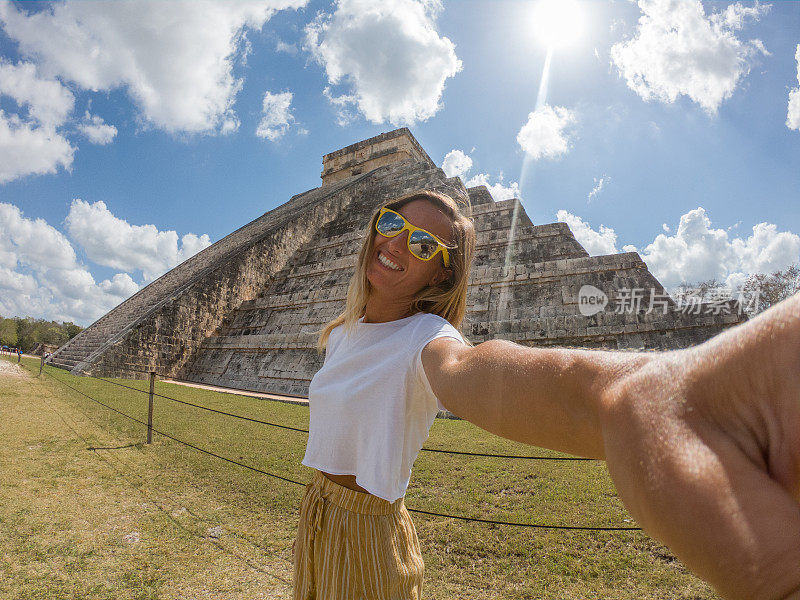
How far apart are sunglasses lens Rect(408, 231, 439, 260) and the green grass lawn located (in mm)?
2289

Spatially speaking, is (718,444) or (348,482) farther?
(348,482)

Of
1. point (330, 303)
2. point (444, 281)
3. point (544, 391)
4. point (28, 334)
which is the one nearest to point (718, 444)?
point (544, 391)

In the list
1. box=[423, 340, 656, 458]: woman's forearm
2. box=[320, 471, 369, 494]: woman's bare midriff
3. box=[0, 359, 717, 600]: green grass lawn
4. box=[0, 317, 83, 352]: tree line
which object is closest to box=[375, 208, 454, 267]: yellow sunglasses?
box=[423, 340, 656, 458]: woman's forearm

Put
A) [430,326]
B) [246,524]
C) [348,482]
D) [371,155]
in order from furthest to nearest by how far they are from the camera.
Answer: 1. [371,155]
2. [246,524]
3. [348,482]
4. [430,326]

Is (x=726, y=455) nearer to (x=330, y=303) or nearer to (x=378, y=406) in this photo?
(x=378, y=406)

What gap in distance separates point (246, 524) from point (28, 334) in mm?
46894

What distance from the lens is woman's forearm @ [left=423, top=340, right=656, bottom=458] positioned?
526 millimetres

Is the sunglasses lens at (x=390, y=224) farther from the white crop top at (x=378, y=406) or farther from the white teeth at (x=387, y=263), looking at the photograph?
the white crop top at (x=378, y=406)

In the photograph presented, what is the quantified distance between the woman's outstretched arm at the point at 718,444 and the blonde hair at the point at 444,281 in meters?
0.65

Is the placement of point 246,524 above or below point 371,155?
below

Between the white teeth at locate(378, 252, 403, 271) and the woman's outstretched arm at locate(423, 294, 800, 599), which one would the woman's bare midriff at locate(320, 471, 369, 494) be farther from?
the woman's outstretched arm at locate(423, 294, 800, 599)

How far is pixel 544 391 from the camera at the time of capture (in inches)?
22.4

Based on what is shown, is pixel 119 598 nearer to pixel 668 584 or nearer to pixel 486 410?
pixel 486 410

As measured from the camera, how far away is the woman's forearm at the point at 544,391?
20.7 inches
